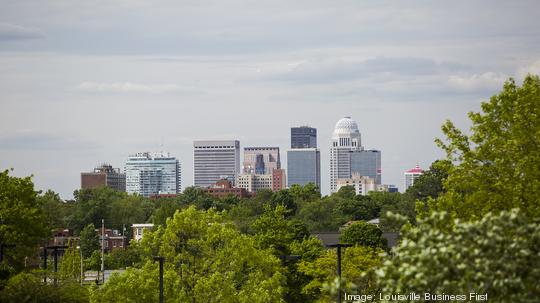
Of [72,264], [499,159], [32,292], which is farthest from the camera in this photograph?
[72,264]

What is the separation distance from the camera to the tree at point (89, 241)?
527ft

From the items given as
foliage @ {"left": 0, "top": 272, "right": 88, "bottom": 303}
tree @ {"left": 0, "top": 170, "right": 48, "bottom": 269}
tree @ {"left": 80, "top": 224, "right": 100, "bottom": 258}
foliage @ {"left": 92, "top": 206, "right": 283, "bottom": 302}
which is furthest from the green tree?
tree @ {"left": 80, "top": 224, "right": 100, "bottom": 258}

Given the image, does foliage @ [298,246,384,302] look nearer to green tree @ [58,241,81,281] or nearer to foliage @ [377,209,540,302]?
green tree @ [58,241,81,281]

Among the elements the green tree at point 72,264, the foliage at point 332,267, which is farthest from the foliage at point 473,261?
the green tree at point 72,264

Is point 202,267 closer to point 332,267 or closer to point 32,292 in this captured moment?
point 32,292

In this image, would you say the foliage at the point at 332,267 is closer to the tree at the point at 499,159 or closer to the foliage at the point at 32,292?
the foliage at the point at 32,292

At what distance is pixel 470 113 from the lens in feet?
131

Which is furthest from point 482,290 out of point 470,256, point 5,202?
point 5,202

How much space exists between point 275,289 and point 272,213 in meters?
33.6

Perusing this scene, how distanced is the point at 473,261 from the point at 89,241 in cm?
14385

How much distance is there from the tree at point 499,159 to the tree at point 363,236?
221 ft

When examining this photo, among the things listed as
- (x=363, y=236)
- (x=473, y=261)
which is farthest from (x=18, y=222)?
(x=473, y=261)

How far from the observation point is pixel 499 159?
37125 mm

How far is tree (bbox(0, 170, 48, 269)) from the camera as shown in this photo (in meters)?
77.2
